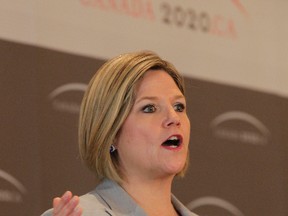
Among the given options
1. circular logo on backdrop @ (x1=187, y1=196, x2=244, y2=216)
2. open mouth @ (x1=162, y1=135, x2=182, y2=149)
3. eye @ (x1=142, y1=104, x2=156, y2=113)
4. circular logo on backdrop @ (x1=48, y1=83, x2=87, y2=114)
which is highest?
eye @ (x1=142, y1=104, x2=156, y2=113)

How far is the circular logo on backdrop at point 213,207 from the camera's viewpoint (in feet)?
12.4

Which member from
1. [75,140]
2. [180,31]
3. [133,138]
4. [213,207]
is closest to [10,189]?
[75,140]

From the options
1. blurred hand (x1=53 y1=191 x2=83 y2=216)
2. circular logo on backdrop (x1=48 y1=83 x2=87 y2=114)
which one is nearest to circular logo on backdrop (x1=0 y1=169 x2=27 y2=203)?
circular logo on backdrop (x1=48 y1=83 x2=87 y2=114)

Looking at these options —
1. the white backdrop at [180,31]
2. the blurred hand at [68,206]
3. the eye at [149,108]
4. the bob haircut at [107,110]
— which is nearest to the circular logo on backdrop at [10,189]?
the white backdrop at [180,31]

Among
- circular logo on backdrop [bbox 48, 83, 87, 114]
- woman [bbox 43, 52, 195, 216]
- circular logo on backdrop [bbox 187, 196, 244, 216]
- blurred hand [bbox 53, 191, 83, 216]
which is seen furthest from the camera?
circular logo on backdrop [bbox 187, 196, 244, 216]

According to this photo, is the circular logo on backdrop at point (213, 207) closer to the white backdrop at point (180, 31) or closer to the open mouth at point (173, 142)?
the white backdrop at point (180, 31)

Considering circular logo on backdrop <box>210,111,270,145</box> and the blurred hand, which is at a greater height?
the blurred hand

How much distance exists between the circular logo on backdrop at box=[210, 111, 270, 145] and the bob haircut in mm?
1538

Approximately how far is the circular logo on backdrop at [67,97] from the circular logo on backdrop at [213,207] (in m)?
0.73

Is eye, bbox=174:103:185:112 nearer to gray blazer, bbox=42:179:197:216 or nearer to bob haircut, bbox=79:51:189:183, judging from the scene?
bob haircut, bbox=79:51:189:183

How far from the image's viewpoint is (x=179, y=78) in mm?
2586

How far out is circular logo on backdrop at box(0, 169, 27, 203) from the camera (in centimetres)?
305

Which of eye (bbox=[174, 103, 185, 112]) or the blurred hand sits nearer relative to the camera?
the blurred hand

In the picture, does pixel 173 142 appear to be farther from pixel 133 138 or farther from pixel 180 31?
pixel 180 31
